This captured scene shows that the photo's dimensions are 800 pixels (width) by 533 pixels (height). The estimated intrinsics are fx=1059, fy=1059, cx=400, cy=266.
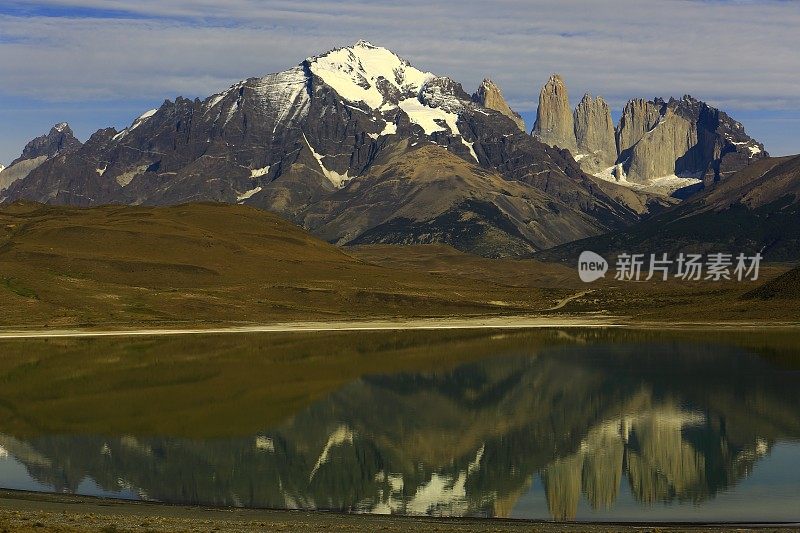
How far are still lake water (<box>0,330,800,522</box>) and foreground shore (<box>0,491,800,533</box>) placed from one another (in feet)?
10.8

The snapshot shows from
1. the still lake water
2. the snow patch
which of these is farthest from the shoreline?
the snow patch

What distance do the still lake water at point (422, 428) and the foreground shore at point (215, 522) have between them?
129 inches

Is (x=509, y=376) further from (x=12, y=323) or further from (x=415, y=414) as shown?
(x=12, y=323)

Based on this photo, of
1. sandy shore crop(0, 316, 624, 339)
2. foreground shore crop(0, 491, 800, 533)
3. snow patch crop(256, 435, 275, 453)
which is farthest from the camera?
sandy shore crop(0, 316, 624, 339)

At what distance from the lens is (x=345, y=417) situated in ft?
285

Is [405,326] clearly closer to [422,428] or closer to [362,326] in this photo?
[362,326]

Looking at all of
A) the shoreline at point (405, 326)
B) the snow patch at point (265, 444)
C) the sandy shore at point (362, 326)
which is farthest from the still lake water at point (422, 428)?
the shoreline at point (405, 326)

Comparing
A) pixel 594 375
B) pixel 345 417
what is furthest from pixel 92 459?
pixel 594 375

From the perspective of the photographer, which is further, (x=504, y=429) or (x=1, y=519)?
(x=504, y=429)

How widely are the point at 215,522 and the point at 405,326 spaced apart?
13834cm

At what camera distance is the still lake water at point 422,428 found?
57844 millimetres

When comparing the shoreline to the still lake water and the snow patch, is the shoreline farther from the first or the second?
the snow patch

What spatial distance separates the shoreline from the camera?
544ft

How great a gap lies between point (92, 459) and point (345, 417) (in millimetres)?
24085
